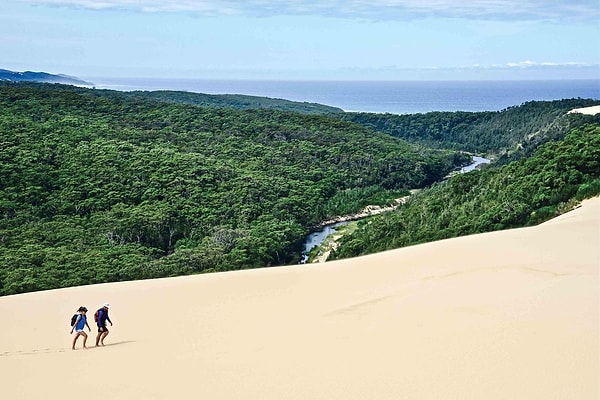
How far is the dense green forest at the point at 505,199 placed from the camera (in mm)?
21484

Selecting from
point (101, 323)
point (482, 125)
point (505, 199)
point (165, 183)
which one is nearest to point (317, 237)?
point (165, 183)

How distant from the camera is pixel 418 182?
67.3m

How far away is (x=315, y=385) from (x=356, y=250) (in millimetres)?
21265

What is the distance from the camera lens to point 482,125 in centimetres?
10456

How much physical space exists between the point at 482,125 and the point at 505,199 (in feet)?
278

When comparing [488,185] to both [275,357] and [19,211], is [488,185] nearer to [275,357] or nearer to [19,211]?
[275,357]

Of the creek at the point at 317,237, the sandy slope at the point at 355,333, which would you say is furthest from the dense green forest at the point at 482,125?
the sandy slope at the point at 355,333

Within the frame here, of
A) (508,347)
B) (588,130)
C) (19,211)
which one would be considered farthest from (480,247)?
(19,211)

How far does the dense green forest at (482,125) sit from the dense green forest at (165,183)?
11734 mm

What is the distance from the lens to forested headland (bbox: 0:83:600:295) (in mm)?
26797

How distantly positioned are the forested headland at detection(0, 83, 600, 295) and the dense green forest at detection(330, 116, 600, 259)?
0.38ft

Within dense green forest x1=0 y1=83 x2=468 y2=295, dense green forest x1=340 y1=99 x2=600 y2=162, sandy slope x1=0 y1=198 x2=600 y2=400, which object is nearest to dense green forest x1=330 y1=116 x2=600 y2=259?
sandy slope x1=0 y1=198 x2=600 y2=400

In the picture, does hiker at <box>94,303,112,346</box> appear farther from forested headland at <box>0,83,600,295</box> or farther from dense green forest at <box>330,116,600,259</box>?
forested headland at <box>0,83,600,295</box>

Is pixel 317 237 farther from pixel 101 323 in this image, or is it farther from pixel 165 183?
pixel 101 323
